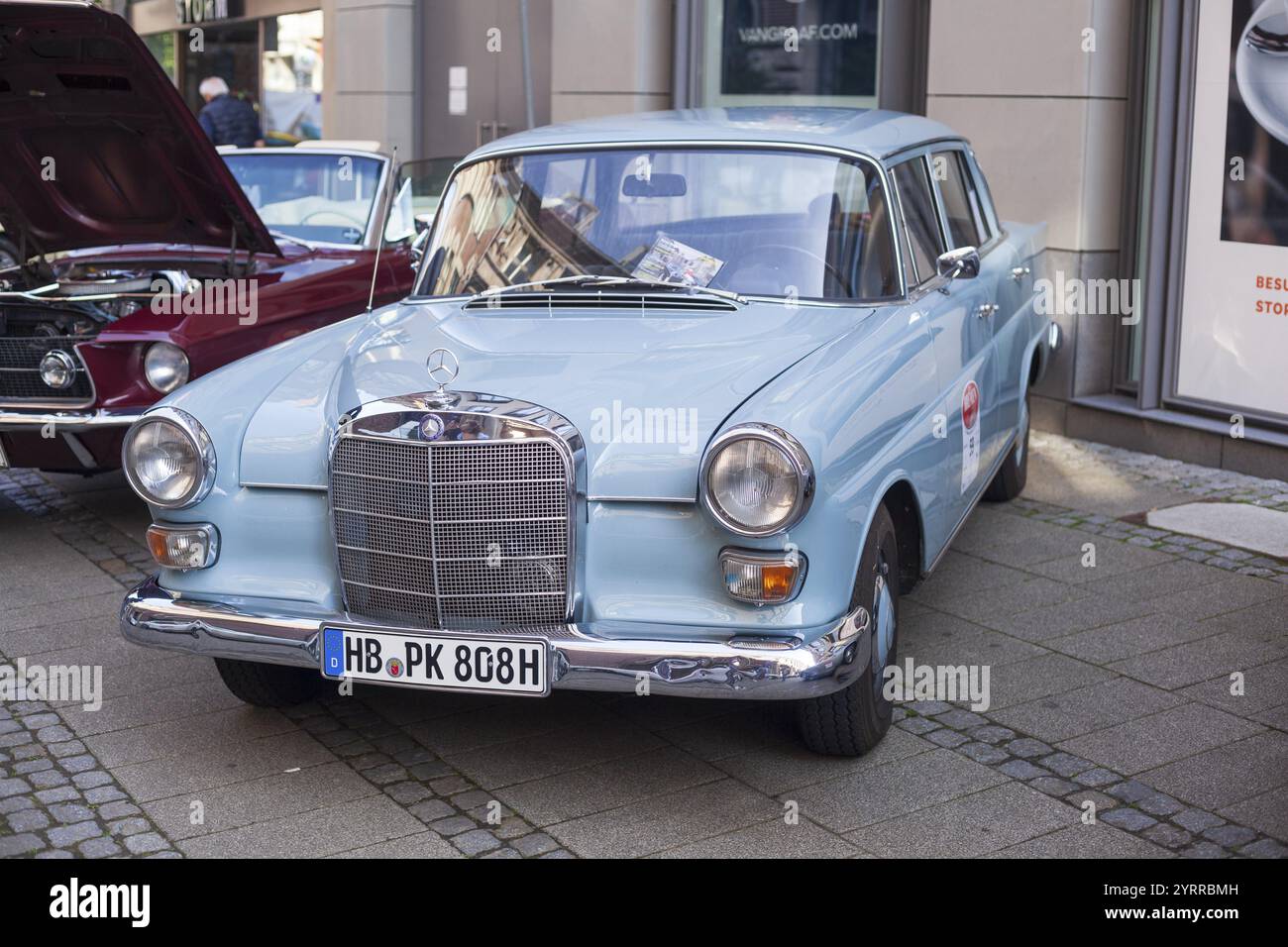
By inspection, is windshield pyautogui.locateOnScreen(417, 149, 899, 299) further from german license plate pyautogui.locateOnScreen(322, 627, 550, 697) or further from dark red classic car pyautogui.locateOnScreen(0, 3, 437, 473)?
dark red classic car pyautogui.locateOnScreen(0, 3, 437, 473)

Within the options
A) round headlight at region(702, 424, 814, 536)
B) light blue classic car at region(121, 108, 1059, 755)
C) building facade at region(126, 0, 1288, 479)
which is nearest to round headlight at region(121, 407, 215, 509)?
light blue classic car at region(121, 108, 1059, 755)

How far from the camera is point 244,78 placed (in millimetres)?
19688

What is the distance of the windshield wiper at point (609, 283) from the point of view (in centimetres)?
496

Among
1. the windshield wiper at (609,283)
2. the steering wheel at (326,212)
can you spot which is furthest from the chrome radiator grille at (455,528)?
the steering wheel at (326,212)

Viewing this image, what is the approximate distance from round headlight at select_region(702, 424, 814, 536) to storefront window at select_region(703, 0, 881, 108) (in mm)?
7152

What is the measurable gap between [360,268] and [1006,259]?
9.73 ft

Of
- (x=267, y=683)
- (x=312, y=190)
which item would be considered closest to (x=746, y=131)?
(x=267, y=683)

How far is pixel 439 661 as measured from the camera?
4.09m

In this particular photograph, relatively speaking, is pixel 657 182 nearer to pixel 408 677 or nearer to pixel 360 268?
pixel 408 677

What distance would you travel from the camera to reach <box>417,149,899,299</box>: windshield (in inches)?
198

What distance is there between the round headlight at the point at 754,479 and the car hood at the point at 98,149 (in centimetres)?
349

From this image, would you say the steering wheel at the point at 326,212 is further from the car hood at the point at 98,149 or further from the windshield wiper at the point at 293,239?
the car hood at the point at 98,149

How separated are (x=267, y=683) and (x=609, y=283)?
5.41ft
